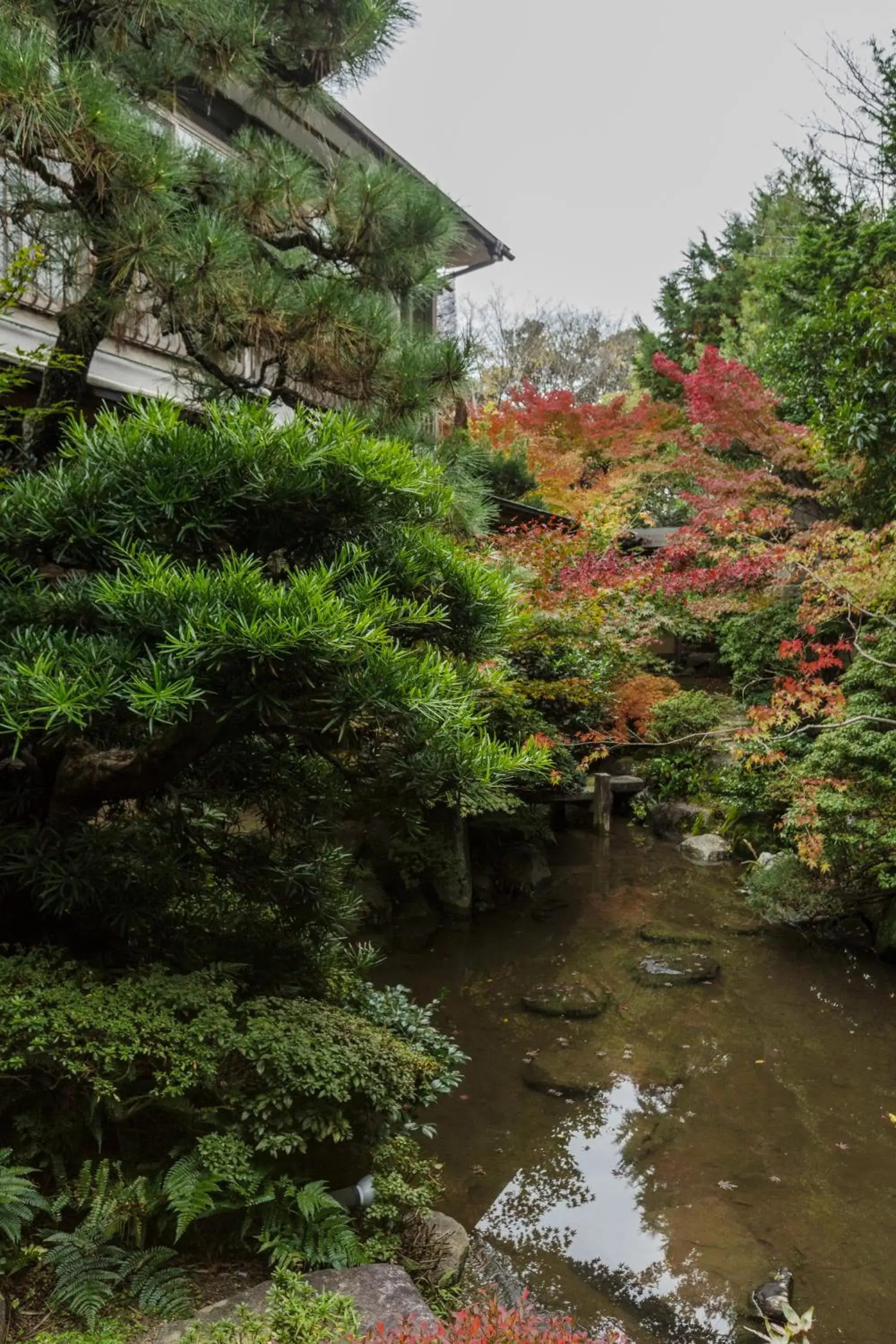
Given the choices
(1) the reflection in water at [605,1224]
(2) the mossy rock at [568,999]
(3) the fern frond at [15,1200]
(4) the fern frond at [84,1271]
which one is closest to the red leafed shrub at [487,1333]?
(4) the fern frond at [84,1271]

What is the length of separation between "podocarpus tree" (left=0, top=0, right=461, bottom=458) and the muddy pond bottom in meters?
4.93

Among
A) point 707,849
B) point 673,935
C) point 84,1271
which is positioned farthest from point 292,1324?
point 707,849

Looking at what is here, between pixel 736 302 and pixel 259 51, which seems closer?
pixel 259 51

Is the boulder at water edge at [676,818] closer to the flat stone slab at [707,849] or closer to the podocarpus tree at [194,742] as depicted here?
the flat stone slab at [707,849]

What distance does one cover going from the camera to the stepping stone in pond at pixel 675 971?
7.50 m

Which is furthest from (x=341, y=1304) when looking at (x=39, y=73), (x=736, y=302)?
(x=736, y=302)

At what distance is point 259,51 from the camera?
5.27 m

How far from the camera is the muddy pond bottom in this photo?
13.4 ft

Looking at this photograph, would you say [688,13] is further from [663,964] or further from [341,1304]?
[341,1304]

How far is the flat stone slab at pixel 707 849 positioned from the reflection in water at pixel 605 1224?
5.81m

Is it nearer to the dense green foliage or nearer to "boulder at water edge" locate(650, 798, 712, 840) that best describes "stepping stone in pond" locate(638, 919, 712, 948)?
"boulder at water edge" locate(650, 798, 712, 840)

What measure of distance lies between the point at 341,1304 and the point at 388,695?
1991 mm

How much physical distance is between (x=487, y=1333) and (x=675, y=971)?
5748mm

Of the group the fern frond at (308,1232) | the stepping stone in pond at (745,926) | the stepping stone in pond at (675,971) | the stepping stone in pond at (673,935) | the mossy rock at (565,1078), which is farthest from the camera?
the stepping stone in pond at (745,926)
